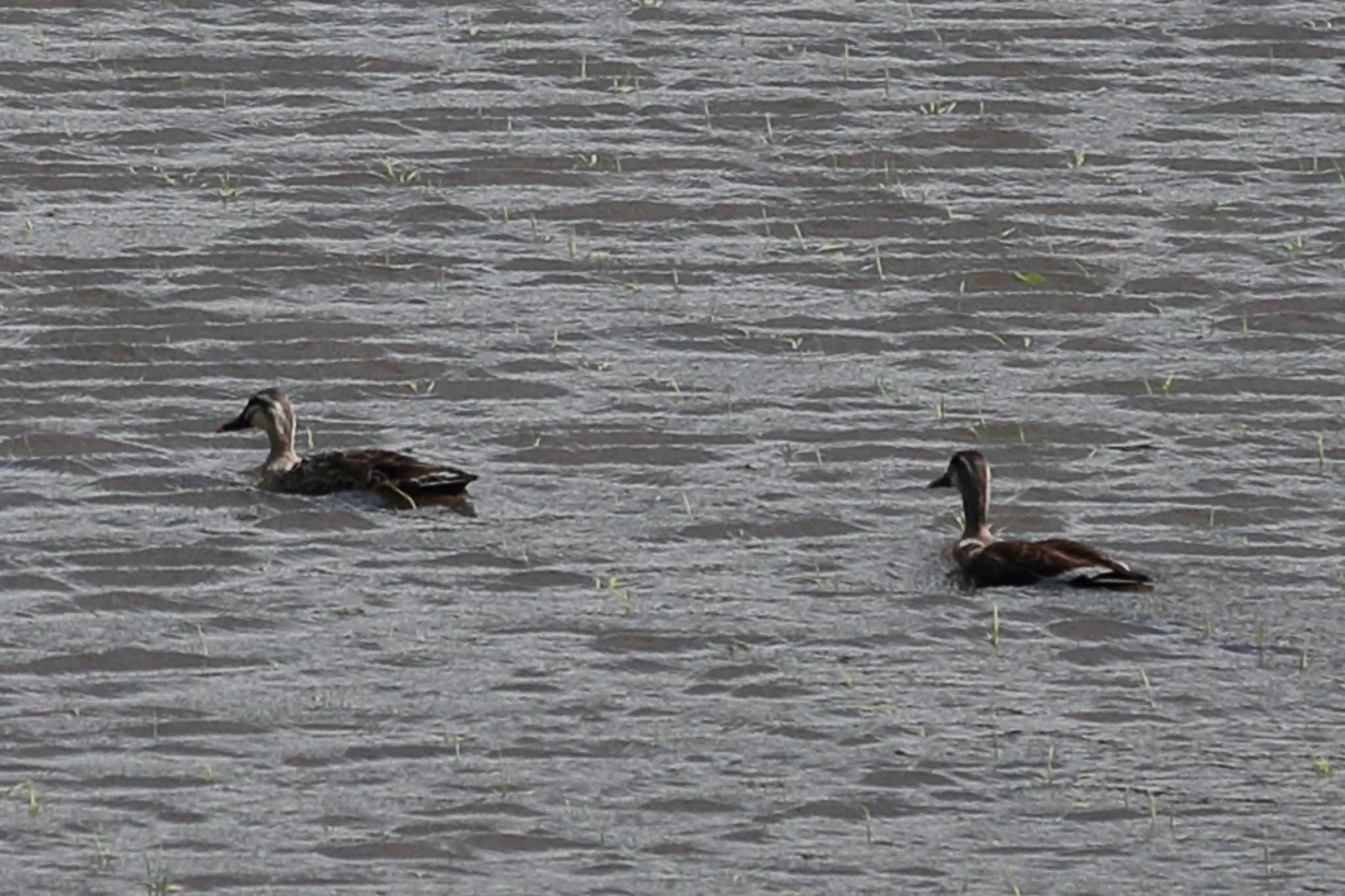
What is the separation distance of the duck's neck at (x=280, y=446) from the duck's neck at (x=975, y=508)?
83.3 inches

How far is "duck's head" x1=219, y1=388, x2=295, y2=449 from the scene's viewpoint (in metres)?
11.2

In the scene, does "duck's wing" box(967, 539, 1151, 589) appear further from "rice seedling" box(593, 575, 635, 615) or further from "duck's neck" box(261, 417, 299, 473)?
"duck's neck" box(261, 417, 299, 473)

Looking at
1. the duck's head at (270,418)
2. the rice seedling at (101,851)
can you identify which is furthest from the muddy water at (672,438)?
the duck's head at (270,418)

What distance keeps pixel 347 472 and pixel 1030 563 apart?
7.22 feet

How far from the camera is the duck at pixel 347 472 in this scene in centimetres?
1082

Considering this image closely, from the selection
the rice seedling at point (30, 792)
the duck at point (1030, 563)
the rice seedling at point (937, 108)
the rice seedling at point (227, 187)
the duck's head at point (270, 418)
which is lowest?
the rice seedling at point (30, 792)

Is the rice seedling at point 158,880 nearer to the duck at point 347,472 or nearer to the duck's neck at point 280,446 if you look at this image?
the duck at point 347,472

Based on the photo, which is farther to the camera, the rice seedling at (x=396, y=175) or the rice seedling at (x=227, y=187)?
the rice seedling at (x=396, y=175)

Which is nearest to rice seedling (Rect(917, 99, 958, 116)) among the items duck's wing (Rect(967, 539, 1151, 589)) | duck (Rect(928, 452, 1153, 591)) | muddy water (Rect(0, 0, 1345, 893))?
muddy water (Rect(0, 0, 1345, 893))

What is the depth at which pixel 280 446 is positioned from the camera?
440 inches

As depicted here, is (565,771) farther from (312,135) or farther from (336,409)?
(312,135)

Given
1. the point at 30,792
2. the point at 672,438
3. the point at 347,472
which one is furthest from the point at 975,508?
the point at 30,792

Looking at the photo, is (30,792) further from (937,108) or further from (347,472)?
(937,108)

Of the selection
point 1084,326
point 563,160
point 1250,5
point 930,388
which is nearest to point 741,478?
point 930,388
